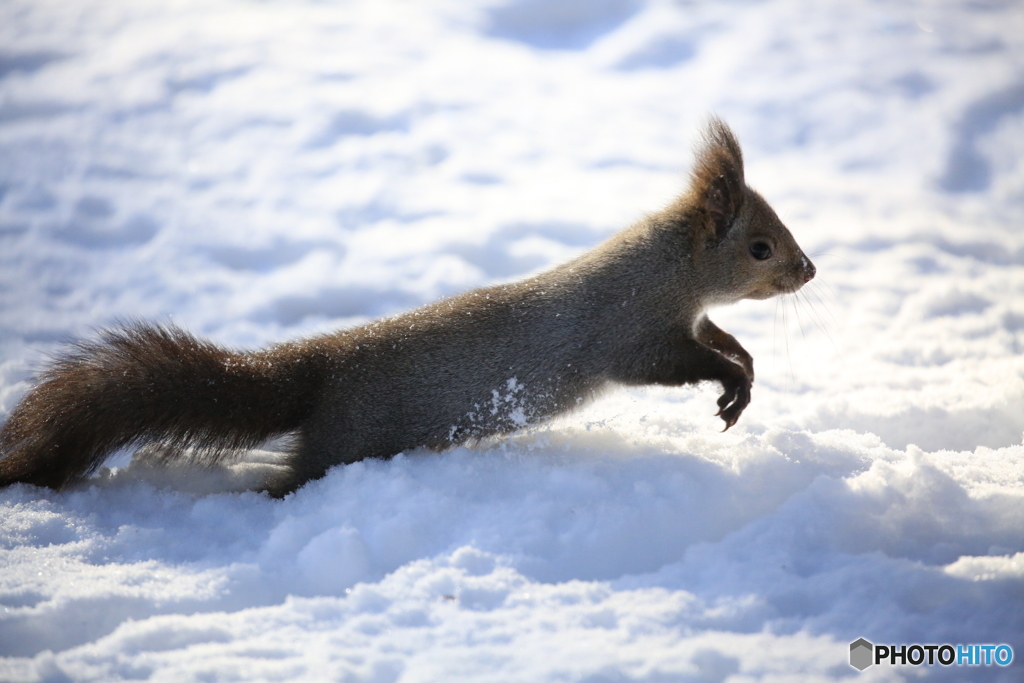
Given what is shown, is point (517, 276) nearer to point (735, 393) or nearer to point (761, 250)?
point (761, 250)

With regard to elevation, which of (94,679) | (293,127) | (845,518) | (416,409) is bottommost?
(94,679)

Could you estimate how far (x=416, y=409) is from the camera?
3.28 meters

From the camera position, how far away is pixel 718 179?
11.8 feet

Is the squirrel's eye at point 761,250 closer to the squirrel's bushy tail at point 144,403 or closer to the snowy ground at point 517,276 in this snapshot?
the snowy ground at point 517,276

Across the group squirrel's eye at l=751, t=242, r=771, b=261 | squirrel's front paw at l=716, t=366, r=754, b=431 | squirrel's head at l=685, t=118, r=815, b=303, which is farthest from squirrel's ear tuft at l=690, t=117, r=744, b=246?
squirrel's front paw at l=716, t=366, r=754, b=431

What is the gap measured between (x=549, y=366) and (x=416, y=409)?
59cm

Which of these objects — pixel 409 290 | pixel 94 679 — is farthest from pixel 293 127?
pixel 94 679

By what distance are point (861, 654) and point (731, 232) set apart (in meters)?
2.05

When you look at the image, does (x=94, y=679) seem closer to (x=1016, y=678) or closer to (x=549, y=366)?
(x=549, y=366)

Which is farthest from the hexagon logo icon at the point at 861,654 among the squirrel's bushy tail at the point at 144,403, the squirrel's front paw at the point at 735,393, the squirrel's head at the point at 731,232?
the squirrel's bushy tail at the point at 144,403

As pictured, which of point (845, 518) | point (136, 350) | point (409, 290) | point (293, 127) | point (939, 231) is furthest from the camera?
point (293, 127)

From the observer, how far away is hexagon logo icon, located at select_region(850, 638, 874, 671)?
210cm

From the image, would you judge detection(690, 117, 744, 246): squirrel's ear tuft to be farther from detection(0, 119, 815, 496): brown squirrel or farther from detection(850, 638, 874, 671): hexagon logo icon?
detection(850, 638, 874, 671): hexagon logo icon

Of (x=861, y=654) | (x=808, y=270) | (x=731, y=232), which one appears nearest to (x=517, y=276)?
(x=731, y=232)
